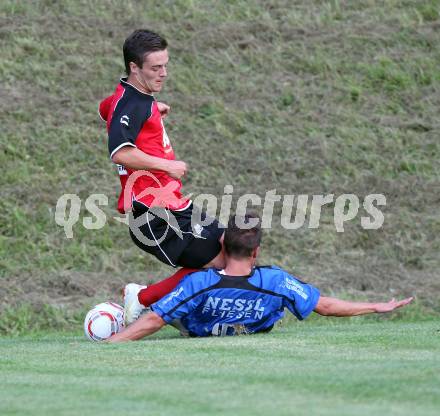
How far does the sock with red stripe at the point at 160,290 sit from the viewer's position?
25.5 feet

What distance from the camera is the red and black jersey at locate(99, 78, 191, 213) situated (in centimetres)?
741

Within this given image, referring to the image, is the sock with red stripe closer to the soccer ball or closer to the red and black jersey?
the soccer ball

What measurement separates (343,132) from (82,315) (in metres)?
4.47

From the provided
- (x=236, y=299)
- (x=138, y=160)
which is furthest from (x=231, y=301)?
(x=138, y=160)

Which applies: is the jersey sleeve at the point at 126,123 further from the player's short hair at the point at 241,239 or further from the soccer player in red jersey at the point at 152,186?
the player's short hair at the point at 241,239

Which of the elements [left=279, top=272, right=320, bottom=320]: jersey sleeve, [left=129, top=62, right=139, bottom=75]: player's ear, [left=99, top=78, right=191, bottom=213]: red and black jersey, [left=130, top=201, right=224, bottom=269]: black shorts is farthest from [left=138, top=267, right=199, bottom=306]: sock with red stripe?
[left=129, top=62, right=139, bottom=75]: player's ear

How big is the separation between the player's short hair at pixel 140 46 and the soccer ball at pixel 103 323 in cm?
163

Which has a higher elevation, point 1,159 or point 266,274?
point 1,159

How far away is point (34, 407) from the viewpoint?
4906 millimetres

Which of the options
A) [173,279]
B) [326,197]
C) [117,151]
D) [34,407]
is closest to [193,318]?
[173,279]

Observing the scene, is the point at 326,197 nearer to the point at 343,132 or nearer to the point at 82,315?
the point at 343,132

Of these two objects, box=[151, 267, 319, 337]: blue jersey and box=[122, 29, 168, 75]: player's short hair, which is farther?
box=[122, 29, 168, 75]: player's short hair

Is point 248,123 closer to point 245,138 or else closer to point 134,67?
point 245,138

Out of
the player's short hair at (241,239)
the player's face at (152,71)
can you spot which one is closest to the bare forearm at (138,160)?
the player's face at (152,71)
